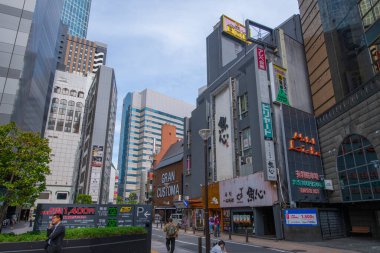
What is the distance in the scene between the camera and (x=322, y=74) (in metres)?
32.0

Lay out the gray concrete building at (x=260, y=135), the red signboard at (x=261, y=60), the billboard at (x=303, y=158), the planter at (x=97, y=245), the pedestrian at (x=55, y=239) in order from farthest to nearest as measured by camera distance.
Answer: the red signboard at (x=261, y=60) → the gray concrete building at (x=260, y=135) → the billboard at (x=303, y=158) → the planter at (x=97, y=245) → the pedestrian at (x=55, y=239)

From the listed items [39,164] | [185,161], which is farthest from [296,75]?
[39,164]

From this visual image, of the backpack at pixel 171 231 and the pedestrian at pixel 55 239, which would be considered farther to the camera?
the backpack at pixel 171 231

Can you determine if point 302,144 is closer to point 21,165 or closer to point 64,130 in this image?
point 21,165

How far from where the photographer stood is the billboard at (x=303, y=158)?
25.2 m

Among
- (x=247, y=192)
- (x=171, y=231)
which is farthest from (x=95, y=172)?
(x=171, y=231)

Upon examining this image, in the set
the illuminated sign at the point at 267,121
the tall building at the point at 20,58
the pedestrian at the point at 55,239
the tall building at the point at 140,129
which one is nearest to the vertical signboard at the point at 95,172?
the tall building at the point at 20,58

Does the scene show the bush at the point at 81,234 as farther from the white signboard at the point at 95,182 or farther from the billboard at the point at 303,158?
the white signboard at the point at 95,182

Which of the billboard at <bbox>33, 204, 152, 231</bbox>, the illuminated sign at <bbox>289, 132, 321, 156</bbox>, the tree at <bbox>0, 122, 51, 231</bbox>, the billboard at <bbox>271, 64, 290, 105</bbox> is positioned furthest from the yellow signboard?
the tree at <bbox>0, 122, 51, 231</bbox>

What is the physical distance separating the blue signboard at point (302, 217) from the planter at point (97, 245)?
13.8m

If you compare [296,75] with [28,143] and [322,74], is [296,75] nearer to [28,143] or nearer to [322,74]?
[322,74]

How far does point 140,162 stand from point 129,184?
11439mm

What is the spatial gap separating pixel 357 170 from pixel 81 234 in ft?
77.9

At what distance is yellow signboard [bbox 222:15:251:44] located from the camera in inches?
1670
